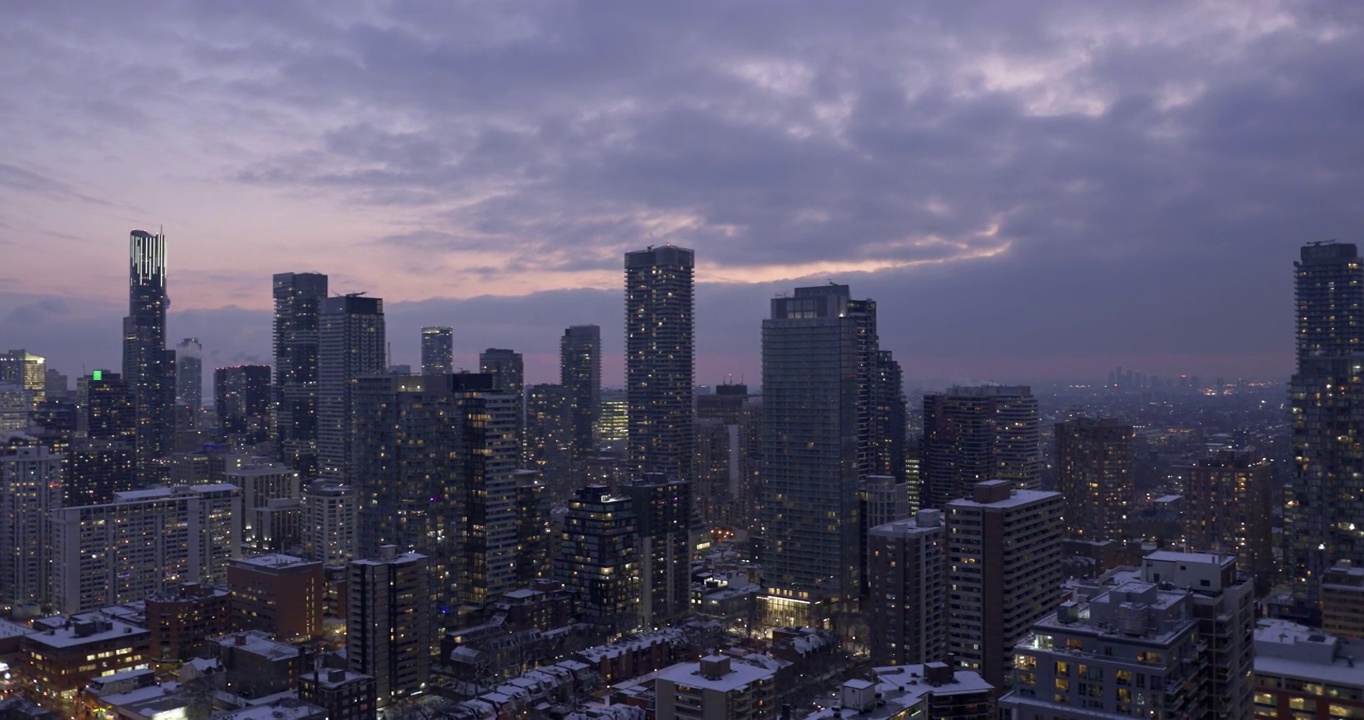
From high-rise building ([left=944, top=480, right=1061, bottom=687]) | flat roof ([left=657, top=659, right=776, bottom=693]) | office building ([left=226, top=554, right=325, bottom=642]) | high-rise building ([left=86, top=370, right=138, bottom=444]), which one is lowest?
office building ([left=226, top=554, right=325, bottom=642])

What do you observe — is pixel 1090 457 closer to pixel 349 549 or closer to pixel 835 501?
pixel 835 501

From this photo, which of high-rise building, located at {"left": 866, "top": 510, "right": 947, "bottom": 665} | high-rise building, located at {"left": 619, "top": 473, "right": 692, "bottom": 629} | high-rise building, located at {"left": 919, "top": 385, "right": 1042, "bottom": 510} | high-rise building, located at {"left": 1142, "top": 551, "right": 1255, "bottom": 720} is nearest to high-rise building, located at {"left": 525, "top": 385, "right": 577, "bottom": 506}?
high-rise building, located at {"left": 919, "top": 385, "right": 1042, "bottom": 510}

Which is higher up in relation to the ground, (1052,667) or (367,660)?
(1052,667)

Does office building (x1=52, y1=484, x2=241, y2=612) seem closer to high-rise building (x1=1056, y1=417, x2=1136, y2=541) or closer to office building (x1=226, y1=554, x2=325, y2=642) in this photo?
office building (x1=226, y1=554, x2=325, y2=642)

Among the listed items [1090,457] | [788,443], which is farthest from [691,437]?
[1090,457]

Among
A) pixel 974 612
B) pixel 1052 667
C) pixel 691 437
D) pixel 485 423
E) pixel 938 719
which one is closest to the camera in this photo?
pixel 1052 667

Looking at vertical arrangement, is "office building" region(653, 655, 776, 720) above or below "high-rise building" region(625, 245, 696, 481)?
below

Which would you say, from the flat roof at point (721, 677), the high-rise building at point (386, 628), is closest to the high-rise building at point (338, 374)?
the high-rise building at point (386, 628)
